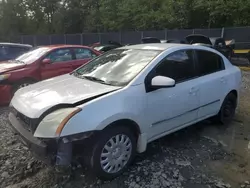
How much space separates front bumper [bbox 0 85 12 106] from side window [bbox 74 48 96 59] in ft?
6.99

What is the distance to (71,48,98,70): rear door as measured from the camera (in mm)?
7407

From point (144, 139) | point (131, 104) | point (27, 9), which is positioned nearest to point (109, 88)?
point (131, 104)

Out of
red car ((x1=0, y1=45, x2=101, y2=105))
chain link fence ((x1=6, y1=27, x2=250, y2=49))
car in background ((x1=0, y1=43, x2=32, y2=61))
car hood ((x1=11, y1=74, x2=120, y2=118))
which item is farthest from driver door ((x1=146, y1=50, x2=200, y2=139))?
chain link fence ((x1=6, y1=27, x2=250, y2=49))

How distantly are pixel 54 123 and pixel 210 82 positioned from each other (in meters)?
2.67

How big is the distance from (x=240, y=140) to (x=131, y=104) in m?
2.28

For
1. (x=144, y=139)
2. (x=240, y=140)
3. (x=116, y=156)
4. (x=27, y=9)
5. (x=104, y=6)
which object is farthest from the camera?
(x=27, y=9)

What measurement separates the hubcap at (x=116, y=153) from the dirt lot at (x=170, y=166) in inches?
6.3

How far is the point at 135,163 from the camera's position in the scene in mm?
3518

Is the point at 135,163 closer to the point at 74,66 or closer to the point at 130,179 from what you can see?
the point at 130,179

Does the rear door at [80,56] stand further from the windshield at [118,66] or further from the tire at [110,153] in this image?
the tire at [110,153]

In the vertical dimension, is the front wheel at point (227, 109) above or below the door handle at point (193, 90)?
below

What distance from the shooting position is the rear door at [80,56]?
7407 millimetres

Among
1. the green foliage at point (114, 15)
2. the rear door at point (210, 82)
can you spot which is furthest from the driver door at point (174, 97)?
the green foliage at point (114, 15)

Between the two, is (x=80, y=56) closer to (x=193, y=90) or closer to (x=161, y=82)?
(x=193, y=90)
